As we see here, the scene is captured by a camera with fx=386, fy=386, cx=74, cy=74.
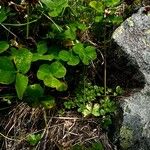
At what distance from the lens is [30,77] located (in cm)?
267

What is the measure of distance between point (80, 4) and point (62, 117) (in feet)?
3.08

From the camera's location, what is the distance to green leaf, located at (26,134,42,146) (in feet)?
8.18

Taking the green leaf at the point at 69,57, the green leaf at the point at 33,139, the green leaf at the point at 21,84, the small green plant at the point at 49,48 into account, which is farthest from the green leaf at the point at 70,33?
the green leaf at the point at 33,139

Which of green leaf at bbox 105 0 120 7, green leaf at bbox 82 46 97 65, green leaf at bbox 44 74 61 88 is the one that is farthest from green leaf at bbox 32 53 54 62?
green leaf at bbox 105 0 120 7

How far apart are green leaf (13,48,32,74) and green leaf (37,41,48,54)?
0.12 metres

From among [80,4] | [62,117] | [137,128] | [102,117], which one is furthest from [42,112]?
[80,4]

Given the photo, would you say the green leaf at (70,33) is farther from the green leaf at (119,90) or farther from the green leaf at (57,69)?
the green leaf at (119,90)

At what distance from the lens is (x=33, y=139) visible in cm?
250

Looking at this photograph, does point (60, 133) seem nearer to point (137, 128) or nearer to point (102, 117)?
point (102, 117)

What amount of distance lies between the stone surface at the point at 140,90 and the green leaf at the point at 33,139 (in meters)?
0.53

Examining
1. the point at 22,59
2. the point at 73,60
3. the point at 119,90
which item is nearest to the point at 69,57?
the point at 73,60

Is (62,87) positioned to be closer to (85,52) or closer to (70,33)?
(85,52)

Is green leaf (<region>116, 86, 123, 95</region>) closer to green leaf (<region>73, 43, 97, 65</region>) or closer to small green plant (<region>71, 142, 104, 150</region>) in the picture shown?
green leaf (<region>73, 43, 97, 65</region>)

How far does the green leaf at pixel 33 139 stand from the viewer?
2494 millimetres
